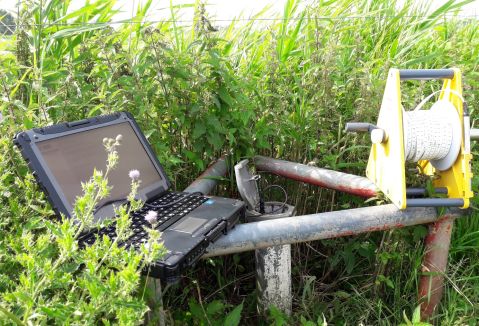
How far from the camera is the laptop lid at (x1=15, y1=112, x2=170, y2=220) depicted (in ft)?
4.50

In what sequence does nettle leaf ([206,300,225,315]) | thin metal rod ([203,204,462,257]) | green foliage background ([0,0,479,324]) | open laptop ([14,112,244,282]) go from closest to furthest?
open laptop ([14,112,244,282]) → thin metal rod ([203,204,462,257]) → nettle leaf ([206,300,225,315]) → green foliage background ([0,0,479,324])

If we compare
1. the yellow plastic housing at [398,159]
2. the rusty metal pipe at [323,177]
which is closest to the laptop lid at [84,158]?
the rusty metal pipe at [323,177]

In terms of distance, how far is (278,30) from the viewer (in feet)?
10.0

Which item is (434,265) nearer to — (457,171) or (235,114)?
(457,171)

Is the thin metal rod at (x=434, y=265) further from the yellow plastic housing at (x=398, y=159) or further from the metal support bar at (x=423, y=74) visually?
the metal support bar at (x=423, y=74)

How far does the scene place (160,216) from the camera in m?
1.55

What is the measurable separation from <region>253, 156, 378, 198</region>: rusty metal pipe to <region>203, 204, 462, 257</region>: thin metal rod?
0.59 ft

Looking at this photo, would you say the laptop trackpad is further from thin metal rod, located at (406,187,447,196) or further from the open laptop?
thin metal rod, located at (406,187,447,196)

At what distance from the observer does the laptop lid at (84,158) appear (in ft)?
4.50

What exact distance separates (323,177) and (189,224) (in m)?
0.79

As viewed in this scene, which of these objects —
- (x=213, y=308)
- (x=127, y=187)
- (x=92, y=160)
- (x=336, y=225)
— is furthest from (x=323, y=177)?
(x=92, y=160)

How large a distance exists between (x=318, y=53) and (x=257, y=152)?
618 mm

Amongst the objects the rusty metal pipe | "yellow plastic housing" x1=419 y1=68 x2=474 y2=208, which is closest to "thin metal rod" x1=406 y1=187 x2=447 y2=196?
"yellow plastic housing" x1=419 y1=68 x2=474 y2=208

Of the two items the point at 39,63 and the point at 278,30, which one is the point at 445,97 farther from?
the point at 39,63
